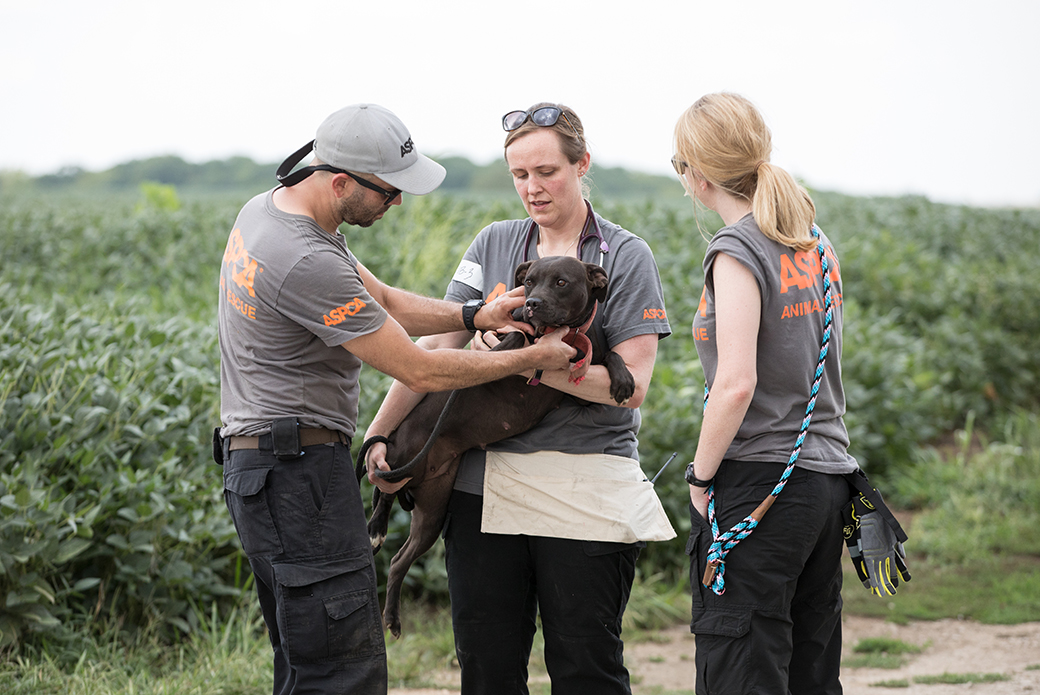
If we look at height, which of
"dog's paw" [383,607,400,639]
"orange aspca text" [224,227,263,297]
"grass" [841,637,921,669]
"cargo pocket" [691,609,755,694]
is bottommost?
"grass" [841,637,921,669]

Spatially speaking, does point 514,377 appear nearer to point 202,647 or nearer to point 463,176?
point 202,647

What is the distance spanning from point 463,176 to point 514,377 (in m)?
23.7

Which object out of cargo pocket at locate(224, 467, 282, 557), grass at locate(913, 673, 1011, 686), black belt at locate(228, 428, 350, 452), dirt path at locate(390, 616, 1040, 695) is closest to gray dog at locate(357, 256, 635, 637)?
black belt at locate(228, 428, 350, 452)

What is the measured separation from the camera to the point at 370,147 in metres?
2.50

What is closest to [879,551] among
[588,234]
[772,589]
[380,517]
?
[772,589]

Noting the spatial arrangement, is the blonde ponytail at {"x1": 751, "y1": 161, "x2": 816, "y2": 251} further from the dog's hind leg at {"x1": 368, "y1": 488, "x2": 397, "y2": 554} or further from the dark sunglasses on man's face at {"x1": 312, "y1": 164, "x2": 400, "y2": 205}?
the dog's hind leg at {"x1": 368, "y1": 488, "x2": 397, "y2": 554}

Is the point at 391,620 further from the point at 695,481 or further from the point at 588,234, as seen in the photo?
the point at 588,234

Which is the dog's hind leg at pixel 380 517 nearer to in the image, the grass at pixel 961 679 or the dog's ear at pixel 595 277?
the dog's ear at pixel 595 277

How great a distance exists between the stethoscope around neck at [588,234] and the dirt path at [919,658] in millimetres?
2324

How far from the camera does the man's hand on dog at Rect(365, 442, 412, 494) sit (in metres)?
2.92

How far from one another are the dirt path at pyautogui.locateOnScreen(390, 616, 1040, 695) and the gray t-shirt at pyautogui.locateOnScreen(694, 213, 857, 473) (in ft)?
7.14

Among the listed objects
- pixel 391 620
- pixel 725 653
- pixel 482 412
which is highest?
pixel 482 412

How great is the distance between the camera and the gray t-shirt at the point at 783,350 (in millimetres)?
2387

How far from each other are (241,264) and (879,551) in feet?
6.79
